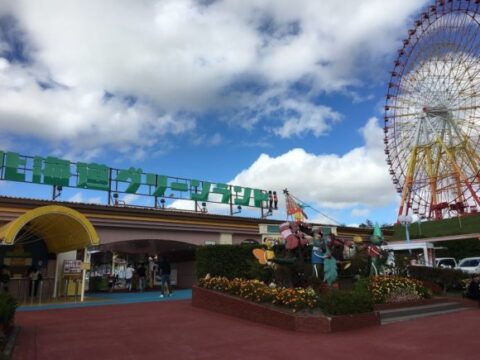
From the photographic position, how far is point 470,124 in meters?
35.9

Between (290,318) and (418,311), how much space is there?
4992 mm

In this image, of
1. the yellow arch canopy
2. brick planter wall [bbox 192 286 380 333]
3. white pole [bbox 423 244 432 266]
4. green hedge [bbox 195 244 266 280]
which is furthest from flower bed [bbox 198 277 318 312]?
white pole [bbox 423 244 432 266]

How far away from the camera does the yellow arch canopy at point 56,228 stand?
14.7 metres

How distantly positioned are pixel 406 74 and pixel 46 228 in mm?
32223

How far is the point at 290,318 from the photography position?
1005 cm

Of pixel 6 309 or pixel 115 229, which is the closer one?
pixel 6 309

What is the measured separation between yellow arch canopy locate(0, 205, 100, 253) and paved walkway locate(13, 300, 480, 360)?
12.1ft

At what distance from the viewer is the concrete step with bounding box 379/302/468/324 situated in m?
11.6

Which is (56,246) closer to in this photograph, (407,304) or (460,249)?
(407,304)

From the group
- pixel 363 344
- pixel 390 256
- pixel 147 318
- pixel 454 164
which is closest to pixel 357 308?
pixel 363 344

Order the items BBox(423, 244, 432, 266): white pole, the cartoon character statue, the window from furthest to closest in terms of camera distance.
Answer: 1. BBox(423, 244, 432, 266): white pole
2. the window
3. the cartoon character statue

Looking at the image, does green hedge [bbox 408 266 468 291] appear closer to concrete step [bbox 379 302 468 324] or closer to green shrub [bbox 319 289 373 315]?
concrete step [bbox 379 302 468 324]

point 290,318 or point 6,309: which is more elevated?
point 6,309

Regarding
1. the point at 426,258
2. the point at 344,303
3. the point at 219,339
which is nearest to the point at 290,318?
the point at 344,303
